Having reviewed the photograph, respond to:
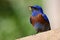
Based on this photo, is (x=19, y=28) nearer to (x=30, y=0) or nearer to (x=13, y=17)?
(x=13, y=17)

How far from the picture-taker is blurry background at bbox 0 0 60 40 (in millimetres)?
1414

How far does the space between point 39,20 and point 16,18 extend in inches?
9.0

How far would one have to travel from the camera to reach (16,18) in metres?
1.46

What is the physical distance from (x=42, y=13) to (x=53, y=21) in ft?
0.50

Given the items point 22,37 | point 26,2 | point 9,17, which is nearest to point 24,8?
point 26,2

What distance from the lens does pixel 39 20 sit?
1.48m

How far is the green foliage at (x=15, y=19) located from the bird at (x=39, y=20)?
0.13 feet

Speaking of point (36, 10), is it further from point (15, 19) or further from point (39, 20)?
point (15, 19)

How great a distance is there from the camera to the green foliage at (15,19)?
1.41 metres

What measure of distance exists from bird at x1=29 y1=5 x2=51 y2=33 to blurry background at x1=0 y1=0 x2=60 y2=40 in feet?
0.12

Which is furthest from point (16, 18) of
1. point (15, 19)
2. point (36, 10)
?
point (36, 10)

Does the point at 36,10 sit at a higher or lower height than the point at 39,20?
higher

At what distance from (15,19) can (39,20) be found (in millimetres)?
238

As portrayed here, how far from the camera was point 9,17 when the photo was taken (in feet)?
4.71
